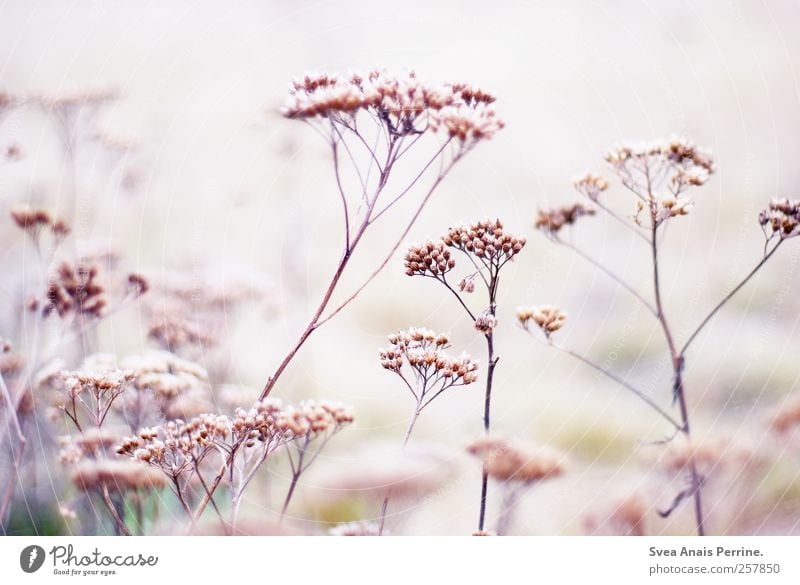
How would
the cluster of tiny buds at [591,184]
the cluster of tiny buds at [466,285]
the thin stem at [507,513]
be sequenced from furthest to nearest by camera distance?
1. the thin stem at [507,513]
2. the cluster of tiny buds at [591,184]
3. the cluster of tiny buds at [466,285]

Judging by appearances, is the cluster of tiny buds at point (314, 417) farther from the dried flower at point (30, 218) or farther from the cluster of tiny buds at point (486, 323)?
the dried flower at point (30, 218)

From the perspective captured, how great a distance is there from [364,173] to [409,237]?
193 millimetres

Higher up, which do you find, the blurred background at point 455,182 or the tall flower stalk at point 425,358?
the blurred background at point 455,182

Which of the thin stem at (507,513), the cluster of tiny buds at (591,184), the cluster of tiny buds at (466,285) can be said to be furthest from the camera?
the thin stem at (507,513)

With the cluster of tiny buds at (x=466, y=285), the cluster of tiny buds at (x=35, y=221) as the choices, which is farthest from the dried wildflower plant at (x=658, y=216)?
the cluster of tiny buds at (x=35, y=221)

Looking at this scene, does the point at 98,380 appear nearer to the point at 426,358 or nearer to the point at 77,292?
the point at 77,292

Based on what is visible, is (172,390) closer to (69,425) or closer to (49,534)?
(69,425)

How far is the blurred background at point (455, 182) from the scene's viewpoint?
1.47 m

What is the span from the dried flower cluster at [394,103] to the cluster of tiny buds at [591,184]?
306 mm

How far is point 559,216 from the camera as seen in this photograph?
1365 millimetres

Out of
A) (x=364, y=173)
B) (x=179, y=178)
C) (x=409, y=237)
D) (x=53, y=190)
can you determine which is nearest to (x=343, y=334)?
(x=409, y=237)

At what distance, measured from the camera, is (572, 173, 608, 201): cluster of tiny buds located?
131cm

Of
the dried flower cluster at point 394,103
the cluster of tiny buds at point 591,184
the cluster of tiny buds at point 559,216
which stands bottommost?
the cluster of tiny buds at point 559,216
